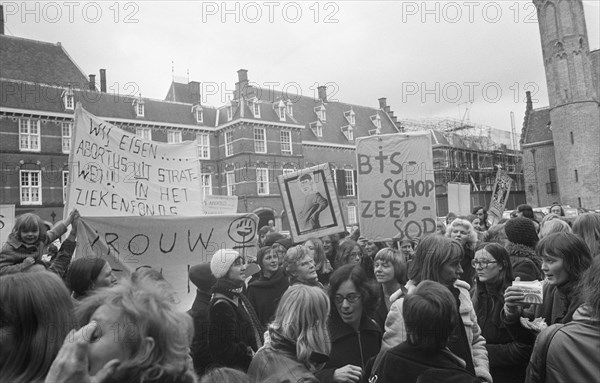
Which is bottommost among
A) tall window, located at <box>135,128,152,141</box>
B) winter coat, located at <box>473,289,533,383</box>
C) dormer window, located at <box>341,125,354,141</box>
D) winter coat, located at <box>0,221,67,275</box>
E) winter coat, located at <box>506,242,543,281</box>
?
winter coat, located at <box>473,289,533,383</box>

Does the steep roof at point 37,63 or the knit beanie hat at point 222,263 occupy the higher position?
the steep roof at point 37,63

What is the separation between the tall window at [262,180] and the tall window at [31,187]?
15.0m

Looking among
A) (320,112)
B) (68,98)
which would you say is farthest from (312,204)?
(320,112)

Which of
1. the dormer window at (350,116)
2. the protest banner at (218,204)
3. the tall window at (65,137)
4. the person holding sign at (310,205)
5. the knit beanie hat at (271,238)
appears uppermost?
the dormer window at (350,116)

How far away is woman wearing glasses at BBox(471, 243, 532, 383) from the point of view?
131 inches

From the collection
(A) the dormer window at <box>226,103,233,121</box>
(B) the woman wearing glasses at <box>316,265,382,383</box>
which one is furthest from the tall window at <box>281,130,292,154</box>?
(B) the woman wearing glasses at <box>316,265,382,383</box>

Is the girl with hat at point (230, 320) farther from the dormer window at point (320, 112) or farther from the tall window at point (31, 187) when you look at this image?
the dormer window at point (320, 112)

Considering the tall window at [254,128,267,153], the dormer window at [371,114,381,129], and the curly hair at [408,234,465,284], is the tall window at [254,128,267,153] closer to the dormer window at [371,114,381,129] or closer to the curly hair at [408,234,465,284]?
the dormer window at [371,114,381,129]

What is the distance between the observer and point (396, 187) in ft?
21.0

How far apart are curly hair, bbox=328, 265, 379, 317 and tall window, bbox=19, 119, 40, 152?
3257cm

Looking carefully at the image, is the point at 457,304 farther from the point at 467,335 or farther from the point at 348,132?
the point at 348,132

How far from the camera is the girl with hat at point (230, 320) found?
137 inches

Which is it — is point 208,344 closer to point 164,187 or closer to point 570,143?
point 164,187

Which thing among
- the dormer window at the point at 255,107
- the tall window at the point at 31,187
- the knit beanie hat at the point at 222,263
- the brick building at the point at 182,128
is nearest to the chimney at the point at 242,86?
the brick building at the point at 182,128
